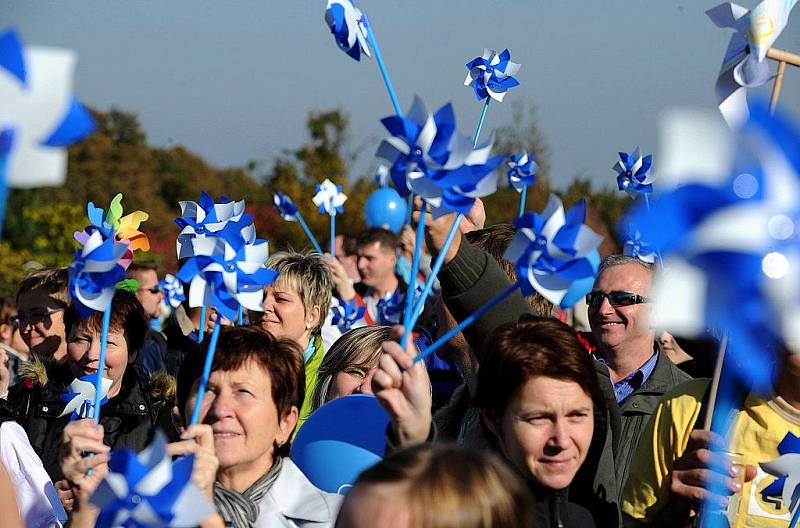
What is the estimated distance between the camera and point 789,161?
2.12 m

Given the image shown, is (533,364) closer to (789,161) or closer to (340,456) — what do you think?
(340,456)

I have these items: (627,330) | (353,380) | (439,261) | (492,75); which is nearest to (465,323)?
(439,261)

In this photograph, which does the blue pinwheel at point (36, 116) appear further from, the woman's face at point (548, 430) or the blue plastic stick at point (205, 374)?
the woman's face at point (548, 430)

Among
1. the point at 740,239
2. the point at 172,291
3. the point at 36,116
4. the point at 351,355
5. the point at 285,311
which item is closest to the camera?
the point at 36,116

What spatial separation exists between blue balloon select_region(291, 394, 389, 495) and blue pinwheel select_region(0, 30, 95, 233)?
1.19 meters

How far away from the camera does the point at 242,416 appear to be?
9.16ft

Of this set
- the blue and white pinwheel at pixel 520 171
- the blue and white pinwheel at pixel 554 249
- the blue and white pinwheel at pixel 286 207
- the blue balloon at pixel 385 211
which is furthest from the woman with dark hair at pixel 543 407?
the blue balloon at pixel 385 211

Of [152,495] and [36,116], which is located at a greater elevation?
[36,116]

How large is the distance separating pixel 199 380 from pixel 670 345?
300 centimetres

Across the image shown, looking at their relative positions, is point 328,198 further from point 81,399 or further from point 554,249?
point 554,249

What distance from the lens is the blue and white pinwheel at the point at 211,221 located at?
289 cm

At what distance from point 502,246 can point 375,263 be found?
151 inches

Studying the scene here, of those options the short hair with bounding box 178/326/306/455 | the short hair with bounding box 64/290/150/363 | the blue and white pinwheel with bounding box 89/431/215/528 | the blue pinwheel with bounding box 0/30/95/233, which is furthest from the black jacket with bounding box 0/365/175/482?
the blue pinwheel with bounding box 0/30/95/233

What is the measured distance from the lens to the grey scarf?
8.45 ft
